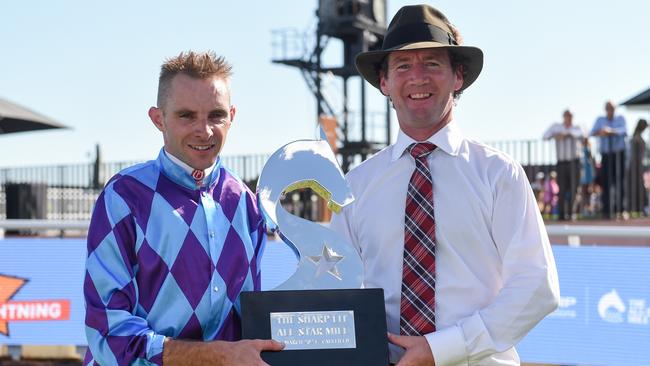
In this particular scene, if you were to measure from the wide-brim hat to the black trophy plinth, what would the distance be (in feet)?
2.76

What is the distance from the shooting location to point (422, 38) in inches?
119

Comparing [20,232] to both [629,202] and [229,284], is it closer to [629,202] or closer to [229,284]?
[629,202]

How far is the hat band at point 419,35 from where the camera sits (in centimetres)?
303

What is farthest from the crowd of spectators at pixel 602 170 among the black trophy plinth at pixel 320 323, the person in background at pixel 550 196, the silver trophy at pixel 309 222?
the black trophy plinth at pixel 320 323

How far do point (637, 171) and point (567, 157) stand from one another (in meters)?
0.98

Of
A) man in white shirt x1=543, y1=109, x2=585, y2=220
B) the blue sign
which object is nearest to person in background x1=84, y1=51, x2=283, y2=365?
the blue sign

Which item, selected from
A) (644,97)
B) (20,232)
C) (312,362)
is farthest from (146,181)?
(644,97)

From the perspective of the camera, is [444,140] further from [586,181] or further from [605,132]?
[586,181]

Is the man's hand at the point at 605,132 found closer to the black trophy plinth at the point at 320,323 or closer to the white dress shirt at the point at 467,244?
the white dress shirt at the point at 467,244

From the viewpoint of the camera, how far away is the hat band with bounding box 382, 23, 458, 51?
3031mm

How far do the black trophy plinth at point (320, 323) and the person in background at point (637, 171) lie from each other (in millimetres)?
9687

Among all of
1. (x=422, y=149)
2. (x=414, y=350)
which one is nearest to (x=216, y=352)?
(x=414, y=350)

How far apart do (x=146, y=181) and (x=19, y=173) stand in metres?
22.0

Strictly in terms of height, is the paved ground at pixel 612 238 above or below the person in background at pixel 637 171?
below
